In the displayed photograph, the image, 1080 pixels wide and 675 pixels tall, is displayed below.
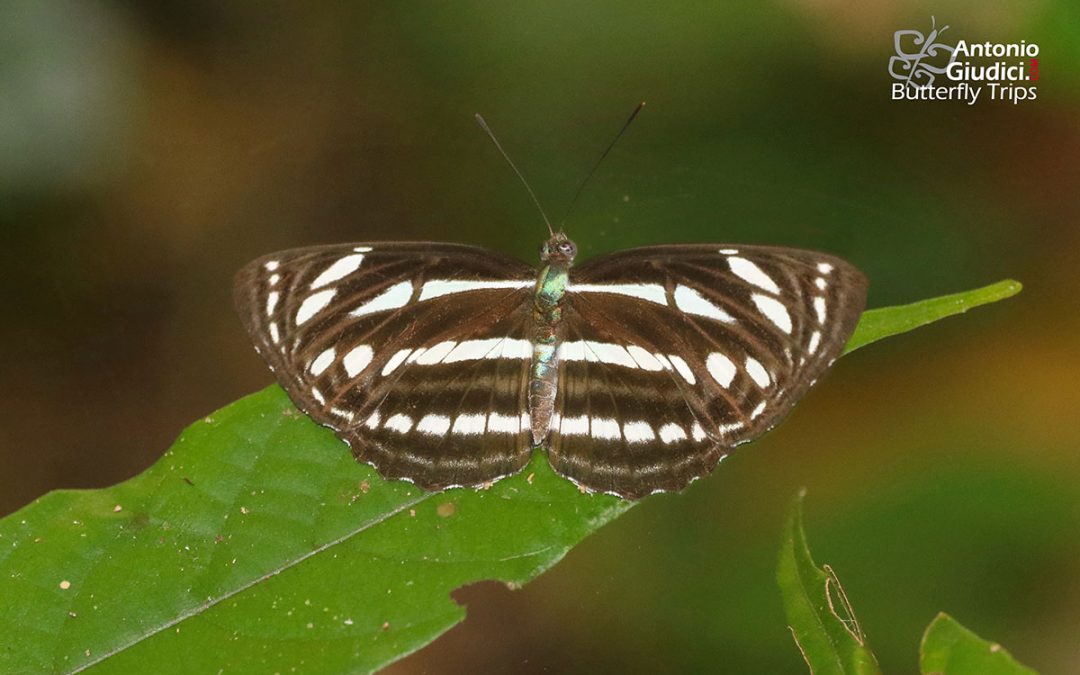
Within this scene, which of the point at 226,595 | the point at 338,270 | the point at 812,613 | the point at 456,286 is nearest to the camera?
the point at 812,613

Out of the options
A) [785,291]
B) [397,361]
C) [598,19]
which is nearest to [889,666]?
[785,291]

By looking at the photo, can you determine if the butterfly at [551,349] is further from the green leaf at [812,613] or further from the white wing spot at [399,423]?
the green leaf at [812,613]

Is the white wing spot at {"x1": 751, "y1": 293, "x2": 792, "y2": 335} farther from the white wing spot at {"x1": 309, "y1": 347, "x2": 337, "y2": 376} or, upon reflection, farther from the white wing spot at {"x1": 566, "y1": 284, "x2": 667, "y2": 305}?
the white wing spot at {"x1": 309, "y1": 347, "x2": 337, "y2": 376}

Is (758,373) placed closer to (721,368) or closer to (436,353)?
(721,368)

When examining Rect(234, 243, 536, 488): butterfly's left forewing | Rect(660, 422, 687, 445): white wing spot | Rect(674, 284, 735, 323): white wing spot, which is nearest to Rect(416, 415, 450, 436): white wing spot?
Rect(234, 243, 536, 488): butterfly's left forewing

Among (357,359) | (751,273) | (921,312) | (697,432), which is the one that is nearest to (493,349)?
(357,359)

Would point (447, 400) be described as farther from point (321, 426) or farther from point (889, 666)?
point (889, 666)

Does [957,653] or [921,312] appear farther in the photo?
[921,312]

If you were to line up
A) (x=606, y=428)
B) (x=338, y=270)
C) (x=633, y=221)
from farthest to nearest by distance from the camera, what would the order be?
(x=633, y=221) → (x=338, y=270) → (x=606, y=428)
